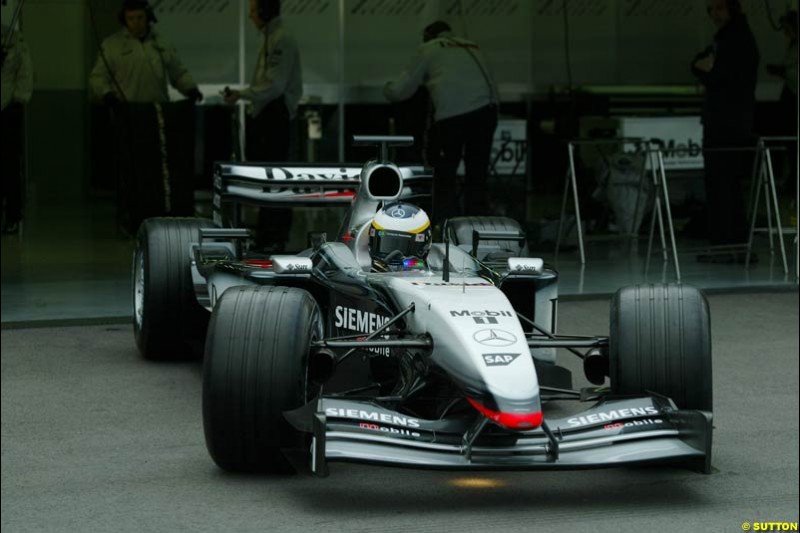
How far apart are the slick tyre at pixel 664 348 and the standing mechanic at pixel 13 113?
27.9 ft

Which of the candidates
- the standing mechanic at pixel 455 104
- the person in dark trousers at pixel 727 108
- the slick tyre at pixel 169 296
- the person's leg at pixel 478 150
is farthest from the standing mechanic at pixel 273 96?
the slick tyre at pixel 169 296

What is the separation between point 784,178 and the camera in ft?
59.6

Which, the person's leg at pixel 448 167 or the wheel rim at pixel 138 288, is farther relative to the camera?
the person's leg at pixel 448 167

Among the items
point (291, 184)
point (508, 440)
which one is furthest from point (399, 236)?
point (291, 184)

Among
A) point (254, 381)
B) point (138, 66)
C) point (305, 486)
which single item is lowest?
point (305, 486)

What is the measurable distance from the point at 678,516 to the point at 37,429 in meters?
3.09

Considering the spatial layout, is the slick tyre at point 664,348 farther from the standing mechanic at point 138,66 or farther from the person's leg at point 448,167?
the standing mechanic at point 138,66

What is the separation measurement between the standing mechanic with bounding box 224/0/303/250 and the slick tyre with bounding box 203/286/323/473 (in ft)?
22.4

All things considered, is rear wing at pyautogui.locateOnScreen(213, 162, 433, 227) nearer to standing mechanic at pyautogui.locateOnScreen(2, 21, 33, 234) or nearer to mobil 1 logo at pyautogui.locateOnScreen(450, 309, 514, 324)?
mobil 1 logo at pyautogui.locateOnScreen(450, 309, 514, 324)

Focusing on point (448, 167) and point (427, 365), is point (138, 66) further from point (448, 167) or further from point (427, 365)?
point (427, 365)

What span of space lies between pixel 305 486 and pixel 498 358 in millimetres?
965

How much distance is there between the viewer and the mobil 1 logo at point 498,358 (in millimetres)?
5875

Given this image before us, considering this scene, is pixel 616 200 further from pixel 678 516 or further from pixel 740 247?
pixel 678 516

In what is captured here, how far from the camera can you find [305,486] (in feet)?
20.4
